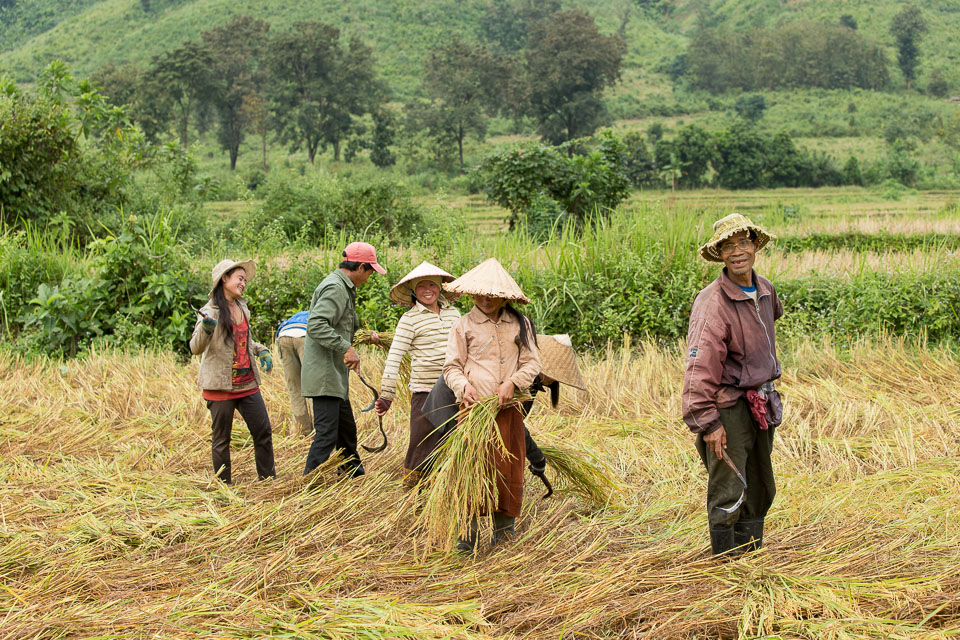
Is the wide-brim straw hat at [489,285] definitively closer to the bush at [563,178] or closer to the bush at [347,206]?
the bush at [563,178]

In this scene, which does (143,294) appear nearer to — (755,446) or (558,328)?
(558,328)

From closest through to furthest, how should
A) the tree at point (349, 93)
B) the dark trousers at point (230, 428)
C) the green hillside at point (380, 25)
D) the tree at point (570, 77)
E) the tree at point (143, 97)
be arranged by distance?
the dark trousers at point (230, 428) < the tree at point (143, 97) < the tree at point (349, 93) < the tree at point (570, 77) < the green hillside at point (380, 25)

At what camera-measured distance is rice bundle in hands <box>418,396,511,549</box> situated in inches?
140

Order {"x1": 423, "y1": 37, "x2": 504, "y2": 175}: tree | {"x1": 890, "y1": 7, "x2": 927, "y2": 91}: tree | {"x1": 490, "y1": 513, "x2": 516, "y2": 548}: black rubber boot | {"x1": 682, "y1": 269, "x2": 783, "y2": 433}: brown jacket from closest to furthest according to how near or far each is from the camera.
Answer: {"x1": 682, "y1": 269, "x2": 783, "y2": 433}: brown jacket → {"x1": 490, "y1": 513, "x2": 516, "y2": 548}: black rubber boot → {"x1": 423, "y1": 37, "x2": 504, "y2": 175}: tree → {"x1": 890, "y1": 7, "x2": 927, "y2": 91}: tree

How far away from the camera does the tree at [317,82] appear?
4012 cm

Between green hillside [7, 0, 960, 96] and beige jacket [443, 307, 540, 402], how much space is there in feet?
186

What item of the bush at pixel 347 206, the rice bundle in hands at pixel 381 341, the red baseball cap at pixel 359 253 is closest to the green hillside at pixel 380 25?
the bush at pixel 347 206

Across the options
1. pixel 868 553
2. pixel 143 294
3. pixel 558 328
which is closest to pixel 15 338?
pixel 143 294

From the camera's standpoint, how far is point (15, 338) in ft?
29.1

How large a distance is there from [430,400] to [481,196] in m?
27.9

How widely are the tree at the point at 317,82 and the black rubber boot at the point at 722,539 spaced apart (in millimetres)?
38603

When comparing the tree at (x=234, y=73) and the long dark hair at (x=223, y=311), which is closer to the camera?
the long dark hair at (x=223, y=311)

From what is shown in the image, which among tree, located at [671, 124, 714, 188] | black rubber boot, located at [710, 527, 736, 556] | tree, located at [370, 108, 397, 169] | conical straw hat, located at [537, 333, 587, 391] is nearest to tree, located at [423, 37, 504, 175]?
tree, located at [370, 108, 397, 169]

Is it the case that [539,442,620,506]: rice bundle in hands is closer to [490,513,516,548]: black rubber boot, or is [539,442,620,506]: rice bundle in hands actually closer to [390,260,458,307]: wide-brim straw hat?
[490,513,516,548]: black rubber boot
